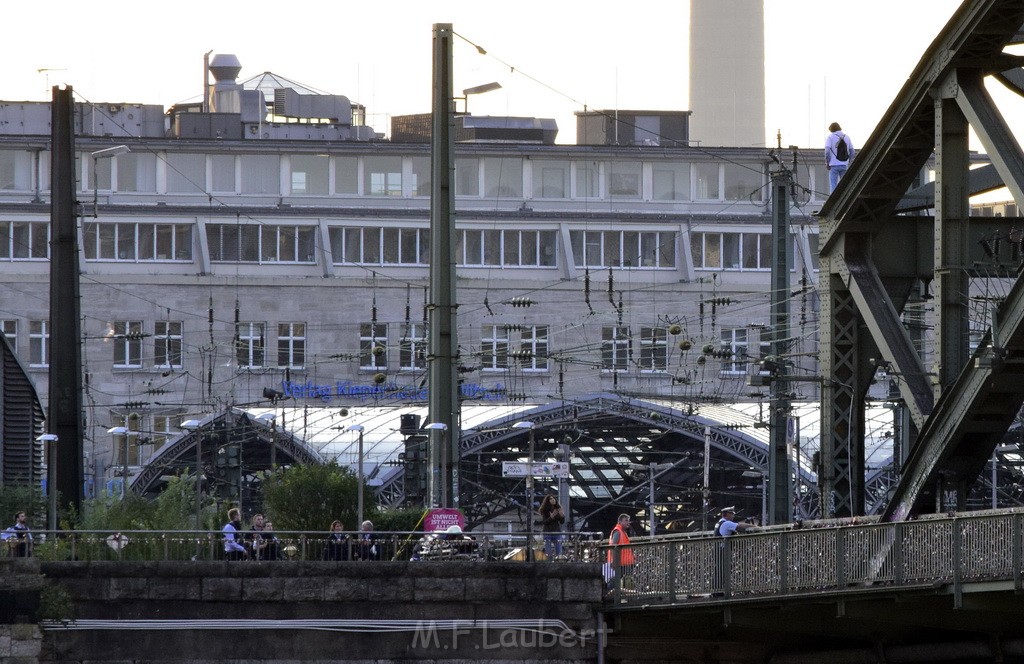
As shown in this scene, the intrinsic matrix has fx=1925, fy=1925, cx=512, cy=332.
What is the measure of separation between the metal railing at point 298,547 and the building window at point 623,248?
54740mm

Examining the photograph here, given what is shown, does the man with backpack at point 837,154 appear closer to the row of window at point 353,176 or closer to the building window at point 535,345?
the building window at point 535,345

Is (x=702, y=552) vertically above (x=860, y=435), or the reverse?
(x=860, y=435)

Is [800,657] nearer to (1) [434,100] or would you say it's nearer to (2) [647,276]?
(1) [434,100]

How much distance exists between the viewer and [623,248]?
82.4 meters

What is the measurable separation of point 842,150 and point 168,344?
54023mm

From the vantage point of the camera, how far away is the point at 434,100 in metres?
30.7

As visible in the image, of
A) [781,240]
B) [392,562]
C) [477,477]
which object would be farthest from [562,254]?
[392,562]

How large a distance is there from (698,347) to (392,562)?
55.4 metres

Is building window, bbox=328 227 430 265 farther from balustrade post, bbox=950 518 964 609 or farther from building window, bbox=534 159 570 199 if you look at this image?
balustrade post, bbox=950 518 964 609

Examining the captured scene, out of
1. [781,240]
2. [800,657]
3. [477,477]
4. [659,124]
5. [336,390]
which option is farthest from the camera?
[659,124]

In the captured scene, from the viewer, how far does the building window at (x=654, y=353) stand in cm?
7956

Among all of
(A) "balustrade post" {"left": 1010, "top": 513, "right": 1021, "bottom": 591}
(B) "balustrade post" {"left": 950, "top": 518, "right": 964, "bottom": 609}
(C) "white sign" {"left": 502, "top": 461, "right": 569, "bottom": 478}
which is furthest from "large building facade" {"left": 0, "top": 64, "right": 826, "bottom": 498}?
(A) "balustrade post" {"left": 1010, "top": 513, "right": 1021, "bottom": 591}

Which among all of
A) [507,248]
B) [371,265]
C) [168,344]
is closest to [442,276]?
[168,344]

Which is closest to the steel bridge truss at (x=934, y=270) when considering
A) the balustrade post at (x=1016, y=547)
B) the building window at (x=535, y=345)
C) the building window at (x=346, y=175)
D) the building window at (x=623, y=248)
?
the balustrade post at (x=1016, y=547)
